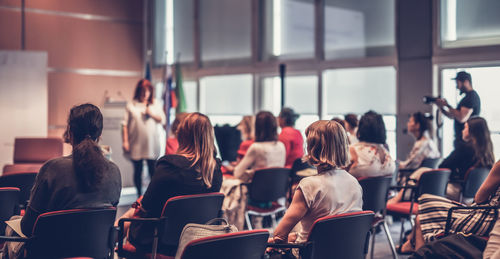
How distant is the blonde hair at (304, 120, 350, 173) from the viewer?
3.03 metres

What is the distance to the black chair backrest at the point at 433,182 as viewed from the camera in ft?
15.9

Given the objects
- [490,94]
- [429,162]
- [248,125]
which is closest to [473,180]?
[429,162]

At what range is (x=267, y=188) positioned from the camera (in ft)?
17.4

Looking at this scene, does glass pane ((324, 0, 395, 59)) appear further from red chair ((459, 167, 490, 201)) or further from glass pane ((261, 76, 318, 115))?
red chair ((459, 167, 490, 201))

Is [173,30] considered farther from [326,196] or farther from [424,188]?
[326,196]

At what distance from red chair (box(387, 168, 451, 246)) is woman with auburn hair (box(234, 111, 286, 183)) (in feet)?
3.96

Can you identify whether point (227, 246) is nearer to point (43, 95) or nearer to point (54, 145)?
point (54, 145)

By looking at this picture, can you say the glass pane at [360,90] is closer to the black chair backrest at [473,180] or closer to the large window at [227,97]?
the large window at [227,97]

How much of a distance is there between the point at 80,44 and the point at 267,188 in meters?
5.43

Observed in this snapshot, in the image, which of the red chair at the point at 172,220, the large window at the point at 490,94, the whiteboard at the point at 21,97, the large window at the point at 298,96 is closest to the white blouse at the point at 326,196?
the red chair at the point at 172,220

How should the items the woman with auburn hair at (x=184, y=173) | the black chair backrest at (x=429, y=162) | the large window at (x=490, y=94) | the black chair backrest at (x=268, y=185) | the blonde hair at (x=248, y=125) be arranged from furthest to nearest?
the large window at (x=490, y=94)
the blonde hair at (x=248, y=125)
the black chair backrest at (x=429, y=162)
the black chair backrest at (x=268, y=185)
the woman with auburn hair at (x=184, y=173)

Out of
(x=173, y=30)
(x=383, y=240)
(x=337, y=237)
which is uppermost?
(x=173, y=30)

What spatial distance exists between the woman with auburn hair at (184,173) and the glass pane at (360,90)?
182 inches

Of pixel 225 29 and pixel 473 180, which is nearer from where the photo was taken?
pixel 473 180
